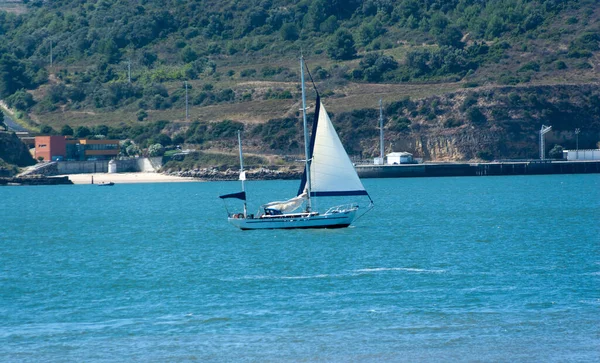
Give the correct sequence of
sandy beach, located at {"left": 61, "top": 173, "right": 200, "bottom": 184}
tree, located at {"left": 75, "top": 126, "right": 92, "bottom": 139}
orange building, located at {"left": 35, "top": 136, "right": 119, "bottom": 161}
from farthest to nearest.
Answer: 1. tree, located at {"left": 75, "top": 126, "right": 92, "bottom": 139}
2. orange building, located at {"left": 35, "top": 136, "right": 119, "bottom": 161}
3. sandy beach, located at {"left": 61, "top": 173, "right": 200, "bottom": 184}

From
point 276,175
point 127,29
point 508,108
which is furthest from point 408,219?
point 127,29

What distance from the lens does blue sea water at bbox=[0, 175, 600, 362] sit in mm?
25797

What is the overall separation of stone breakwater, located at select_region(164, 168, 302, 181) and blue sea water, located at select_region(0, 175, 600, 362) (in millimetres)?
65993

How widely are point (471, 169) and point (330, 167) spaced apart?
8434 cm

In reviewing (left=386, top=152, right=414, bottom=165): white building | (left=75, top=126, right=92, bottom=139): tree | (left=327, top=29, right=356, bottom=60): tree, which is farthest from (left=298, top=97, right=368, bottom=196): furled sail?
(left=327, top=29, right=356, bottom=60): tree

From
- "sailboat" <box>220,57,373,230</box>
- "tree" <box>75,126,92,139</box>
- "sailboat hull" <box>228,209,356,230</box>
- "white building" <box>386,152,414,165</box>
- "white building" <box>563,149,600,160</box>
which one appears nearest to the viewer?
"sailboat" <box>220,57,373,230</box>

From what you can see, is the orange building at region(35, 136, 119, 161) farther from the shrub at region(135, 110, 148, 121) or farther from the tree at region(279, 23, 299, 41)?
the tree at region(279, 23, 299, 41)

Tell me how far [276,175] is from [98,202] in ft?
141

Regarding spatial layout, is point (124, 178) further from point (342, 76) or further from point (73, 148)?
point (342, 76)

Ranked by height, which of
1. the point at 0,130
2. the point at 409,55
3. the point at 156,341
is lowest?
the point at 156,341

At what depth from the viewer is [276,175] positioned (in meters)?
134

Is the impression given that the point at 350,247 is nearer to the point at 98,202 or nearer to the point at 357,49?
the point at 98,202

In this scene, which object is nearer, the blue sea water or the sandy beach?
the blue sea water

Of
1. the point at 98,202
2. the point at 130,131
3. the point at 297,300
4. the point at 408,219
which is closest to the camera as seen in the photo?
the point at 297,300
